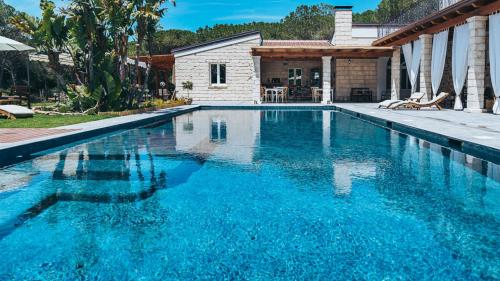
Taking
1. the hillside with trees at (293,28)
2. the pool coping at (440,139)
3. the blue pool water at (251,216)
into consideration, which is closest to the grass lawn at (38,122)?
the blue pool water at (251,216)

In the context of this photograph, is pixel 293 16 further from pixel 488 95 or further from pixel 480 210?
pixel 480 210

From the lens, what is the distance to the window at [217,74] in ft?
86.6

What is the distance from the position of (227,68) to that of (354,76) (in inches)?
296

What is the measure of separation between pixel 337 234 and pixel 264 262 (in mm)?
933

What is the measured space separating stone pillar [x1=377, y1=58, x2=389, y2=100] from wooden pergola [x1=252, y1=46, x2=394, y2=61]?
1.64m

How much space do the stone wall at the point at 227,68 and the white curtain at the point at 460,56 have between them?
12.2 m

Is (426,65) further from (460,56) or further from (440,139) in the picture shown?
(440,139)

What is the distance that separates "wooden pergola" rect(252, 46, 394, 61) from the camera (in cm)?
2223

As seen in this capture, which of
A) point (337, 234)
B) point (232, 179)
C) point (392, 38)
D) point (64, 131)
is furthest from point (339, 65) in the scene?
point (337, 234)

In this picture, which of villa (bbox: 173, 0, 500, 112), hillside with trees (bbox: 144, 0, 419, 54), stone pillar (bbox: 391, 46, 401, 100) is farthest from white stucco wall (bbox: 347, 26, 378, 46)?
hillside with trees (bbox: 144, 0, 419, 54)

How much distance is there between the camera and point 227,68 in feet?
85.8

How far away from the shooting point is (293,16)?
189ft

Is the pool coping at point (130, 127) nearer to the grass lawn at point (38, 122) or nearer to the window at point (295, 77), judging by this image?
the grass lawn at point (38, 122)

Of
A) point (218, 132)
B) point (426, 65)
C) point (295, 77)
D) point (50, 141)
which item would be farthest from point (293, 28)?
point (50, 141)
